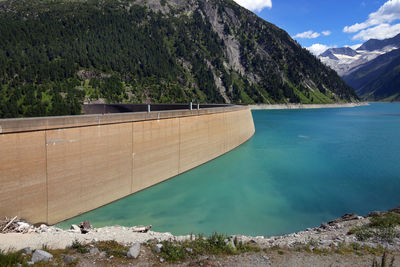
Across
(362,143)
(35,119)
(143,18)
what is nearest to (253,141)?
(362,143)

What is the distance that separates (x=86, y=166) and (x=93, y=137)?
1881 millimetres

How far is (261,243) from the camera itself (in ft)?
36.6

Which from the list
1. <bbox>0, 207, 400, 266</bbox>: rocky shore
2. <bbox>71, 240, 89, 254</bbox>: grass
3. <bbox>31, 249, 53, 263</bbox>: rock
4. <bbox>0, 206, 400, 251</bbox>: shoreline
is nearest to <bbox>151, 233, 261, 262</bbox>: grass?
<bbox>0, 207, 400, 266</bbox>: rocky shore

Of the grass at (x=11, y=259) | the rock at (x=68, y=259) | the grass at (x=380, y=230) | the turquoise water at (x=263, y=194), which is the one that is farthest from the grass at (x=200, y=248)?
the turquoise water at (x=263, y=194)

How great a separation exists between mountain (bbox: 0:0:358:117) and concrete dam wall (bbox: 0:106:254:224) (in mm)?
45644

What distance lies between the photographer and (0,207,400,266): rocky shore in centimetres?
923

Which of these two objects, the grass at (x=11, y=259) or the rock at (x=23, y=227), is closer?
the grass at (x=11, y=259)

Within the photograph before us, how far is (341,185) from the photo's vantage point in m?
24.6

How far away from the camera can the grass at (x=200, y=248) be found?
9.24 meters

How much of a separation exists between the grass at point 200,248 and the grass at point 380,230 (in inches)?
192

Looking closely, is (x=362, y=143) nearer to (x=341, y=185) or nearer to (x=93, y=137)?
(x=341, y=185)

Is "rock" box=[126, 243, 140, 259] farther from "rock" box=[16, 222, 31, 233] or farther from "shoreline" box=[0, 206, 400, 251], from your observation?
"rock" box=[16, 222, 31, 233]

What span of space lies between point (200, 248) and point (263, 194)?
13.4m

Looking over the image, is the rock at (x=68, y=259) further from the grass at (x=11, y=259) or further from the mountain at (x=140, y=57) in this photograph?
the mountain at (x=140, y=57)
